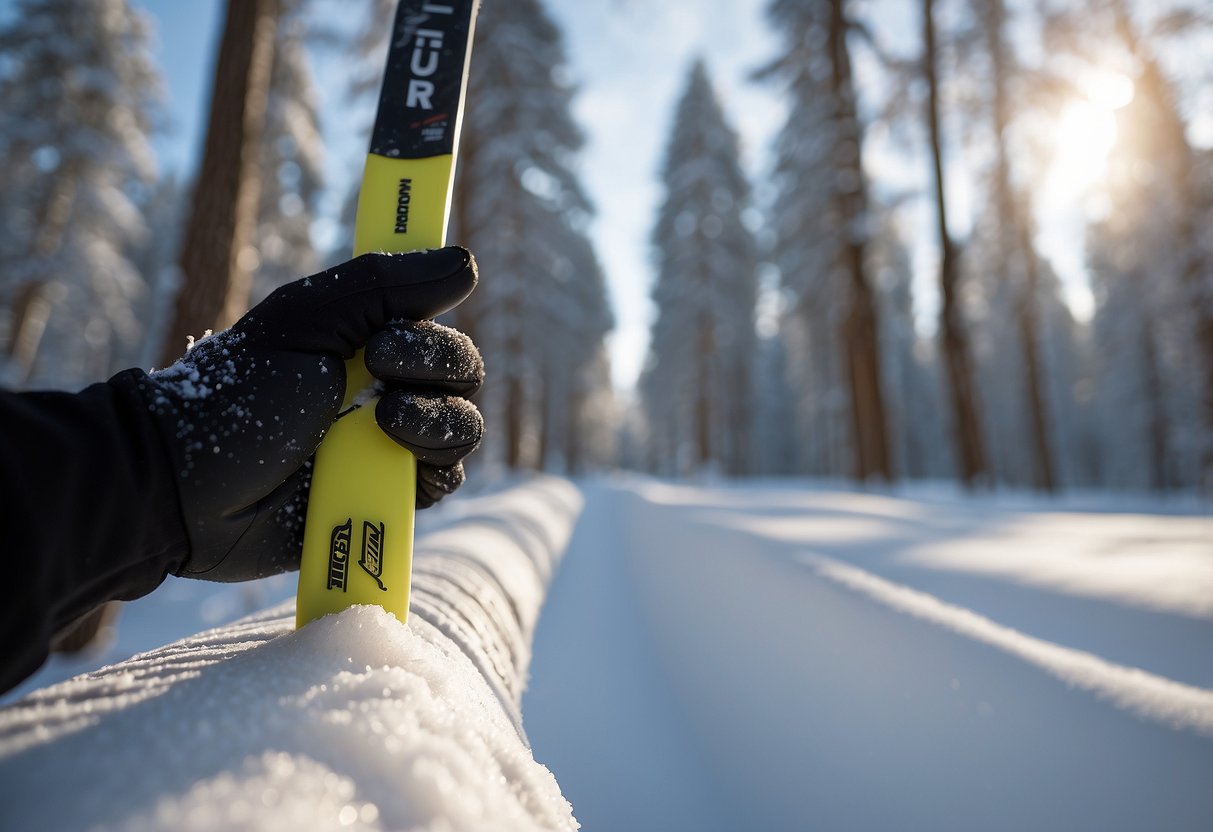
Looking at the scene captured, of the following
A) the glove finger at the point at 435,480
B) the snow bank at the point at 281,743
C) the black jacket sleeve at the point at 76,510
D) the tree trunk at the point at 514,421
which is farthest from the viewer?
the tree trunk at the point at 514,421

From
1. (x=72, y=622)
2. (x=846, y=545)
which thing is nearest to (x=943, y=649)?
(x=846, y=545)

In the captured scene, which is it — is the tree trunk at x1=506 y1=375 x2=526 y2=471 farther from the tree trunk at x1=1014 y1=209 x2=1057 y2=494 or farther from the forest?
the tree trunk at x1=1014 y1=209 x2=1057 y2=494

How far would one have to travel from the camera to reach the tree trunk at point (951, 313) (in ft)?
26.9

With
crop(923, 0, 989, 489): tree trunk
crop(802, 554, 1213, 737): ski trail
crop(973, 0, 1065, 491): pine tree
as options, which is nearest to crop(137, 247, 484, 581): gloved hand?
crop(802, 554, 1213, 737): ski trail

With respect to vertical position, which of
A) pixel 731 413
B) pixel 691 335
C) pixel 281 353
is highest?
pixel 691 335

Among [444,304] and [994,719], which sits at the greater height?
[444,304]

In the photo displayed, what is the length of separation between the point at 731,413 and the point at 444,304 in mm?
23807

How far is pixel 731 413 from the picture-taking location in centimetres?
2422

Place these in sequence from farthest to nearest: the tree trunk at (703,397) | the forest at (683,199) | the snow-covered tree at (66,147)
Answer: the tree trunk at (703,397) → the snow-covered tree at (66,147) → the forest at (683,199)

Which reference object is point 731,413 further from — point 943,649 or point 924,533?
point 943,649

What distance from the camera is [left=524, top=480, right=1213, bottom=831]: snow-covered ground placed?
0.96 m

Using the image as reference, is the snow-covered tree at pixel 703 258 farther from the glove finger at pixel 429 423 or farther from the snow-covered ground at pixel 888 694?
the glove finger at pixel 429 423

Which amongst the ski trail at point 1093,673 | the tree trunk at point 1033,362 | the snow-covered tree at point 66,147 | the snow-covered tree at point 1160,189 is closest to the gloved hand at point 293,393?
the ski trail at point 1093,673

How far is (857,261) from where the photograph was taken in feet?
27.8
